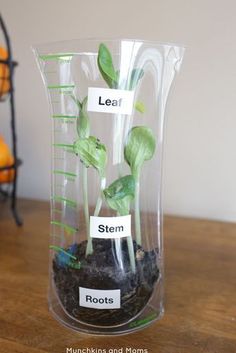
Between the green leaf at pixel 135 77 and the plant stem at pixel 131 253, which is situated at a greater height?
the green leaf at pixel 135 77

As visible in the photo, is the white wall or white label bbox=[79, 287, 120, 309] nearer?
white label bbox=[79, 287, 120, 309]

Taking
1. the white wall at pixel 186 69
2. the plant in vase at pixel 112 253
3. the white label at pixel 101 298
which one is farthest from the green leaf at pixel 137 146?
the white wall at pixel 186 69

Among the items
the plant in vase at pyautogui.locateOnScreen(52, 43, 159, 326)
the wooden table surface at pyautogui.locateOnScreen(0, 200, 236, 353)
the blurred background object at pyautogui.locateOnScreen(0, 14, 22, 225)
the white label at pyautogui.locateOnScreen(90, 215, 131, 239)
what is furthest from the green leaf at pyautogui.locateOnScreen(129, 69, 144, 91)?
the blurred background object at pyautogui.locateOnScreen(0, 14, 22, 225)

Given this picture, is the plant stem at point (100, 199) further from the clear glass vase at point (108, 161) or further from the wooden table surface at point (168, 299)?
the wooden table surface at point (168, 299)

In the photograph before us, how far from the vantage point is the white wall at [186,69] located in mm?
646

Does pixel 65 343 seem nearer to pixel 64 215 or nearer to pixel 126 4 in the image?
pixel 64 215

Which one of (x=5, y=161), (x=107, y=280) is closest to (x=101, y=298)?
(x=107, y=280)

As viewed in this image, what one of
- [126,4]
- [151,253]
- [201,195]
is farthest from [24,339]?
[126,4]

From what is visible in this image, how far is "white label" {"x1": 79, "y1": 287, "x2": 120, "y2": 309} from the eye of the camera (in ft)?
1.15

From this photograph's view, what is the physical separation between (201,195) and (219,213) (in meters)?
0.05

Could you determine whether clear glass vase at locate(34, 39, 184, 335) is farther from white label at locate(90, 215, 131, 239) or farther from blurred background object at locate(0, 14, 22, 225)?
blurred background object at locate(0, 14, 22, 225)

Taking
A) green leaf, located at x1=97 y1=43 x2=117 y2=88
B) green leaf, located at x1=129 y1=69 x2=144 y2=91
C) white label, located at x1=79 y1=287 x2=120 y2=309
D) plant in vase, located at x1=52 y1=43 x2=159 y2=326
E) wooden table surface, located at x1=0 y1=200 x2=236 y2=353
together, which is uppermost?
green leaf, located at x1=97 y1=43 x2=117 y2=88

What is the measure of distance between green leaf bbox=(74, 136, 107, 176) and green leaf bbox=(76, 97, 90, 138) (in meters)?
0.01

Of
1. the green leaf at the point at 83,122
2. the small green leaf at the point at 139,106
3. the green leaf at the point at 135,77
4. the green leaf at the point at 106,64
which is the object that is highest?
the green leaf at the point at 106,64
